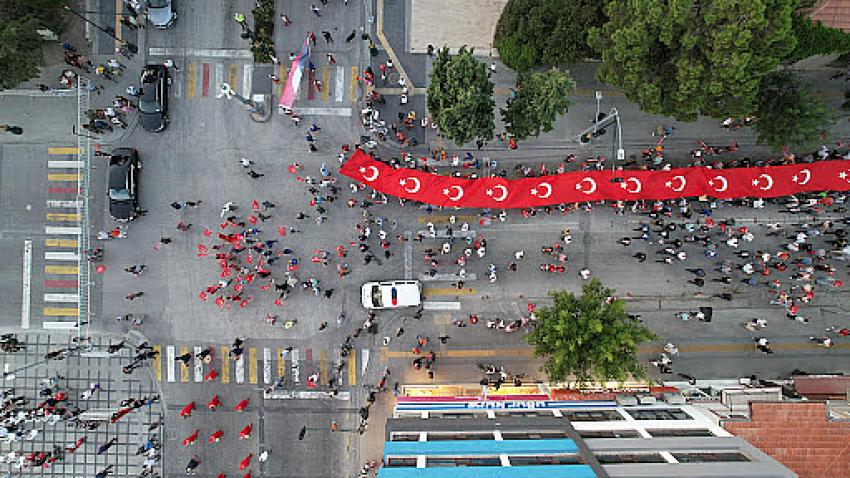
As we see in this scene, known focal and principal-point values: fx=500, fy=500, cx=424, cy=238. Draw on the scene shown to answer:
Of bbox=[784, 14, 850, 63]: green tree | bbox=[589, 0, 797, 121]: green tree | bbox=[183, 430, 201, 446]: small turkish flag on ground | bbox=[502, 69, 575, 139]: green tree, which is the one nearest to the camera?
bbox=[589, 0, 797, 121]: green tree

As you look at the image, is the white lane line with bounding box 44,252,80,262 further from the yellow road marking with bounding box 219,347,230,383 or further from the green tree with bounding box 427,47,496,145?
the green tree with bounding box 427,47,496,145

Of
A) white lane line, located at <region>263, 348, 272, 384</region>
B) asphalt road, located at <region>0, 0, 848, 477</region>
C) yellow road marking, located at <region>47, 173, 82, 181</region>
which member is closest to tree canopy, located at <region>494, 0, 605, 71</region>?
asphalt road, located at <region>0, 0, 848, 477</region>

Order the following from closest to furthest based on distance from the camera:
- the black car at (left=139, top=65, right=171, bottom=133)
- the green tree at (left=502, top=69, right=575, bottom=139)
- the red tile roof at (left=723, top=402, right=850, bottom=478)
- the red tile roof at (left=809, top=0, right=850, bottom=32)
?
the red tile roof at (left=723, top=402, right=850, bottom=478)
the green tree at (left=502, top=69, right=575, bottom=139)
the red tile roof at (left=809, top=0, right=850, bottom=32)
the black car at (left=139, top=65, right=171, bottom=133)

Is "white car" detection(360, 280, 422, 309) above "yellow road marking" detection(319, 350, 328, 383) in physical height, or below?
above

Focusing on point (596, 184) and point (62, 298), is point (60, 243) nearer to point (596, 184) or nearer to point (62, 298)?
point (62, 298)

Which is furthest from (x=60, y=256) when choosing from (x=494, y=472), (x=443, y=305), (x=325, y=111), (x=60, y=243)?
(x=494, y=472)

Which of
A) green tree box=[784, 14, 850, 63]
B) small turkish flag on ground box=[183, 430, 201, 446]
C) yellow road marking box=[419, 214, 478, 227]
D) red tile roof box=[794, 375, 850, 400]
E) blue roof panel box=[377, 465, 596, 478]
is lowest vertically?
small turkish flag on ground box=[183, 430, 201, 446]

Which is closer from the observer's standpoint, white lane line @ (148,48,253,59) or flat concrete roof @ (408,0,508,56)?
flat concrete roof @ (408,0,508,56)
